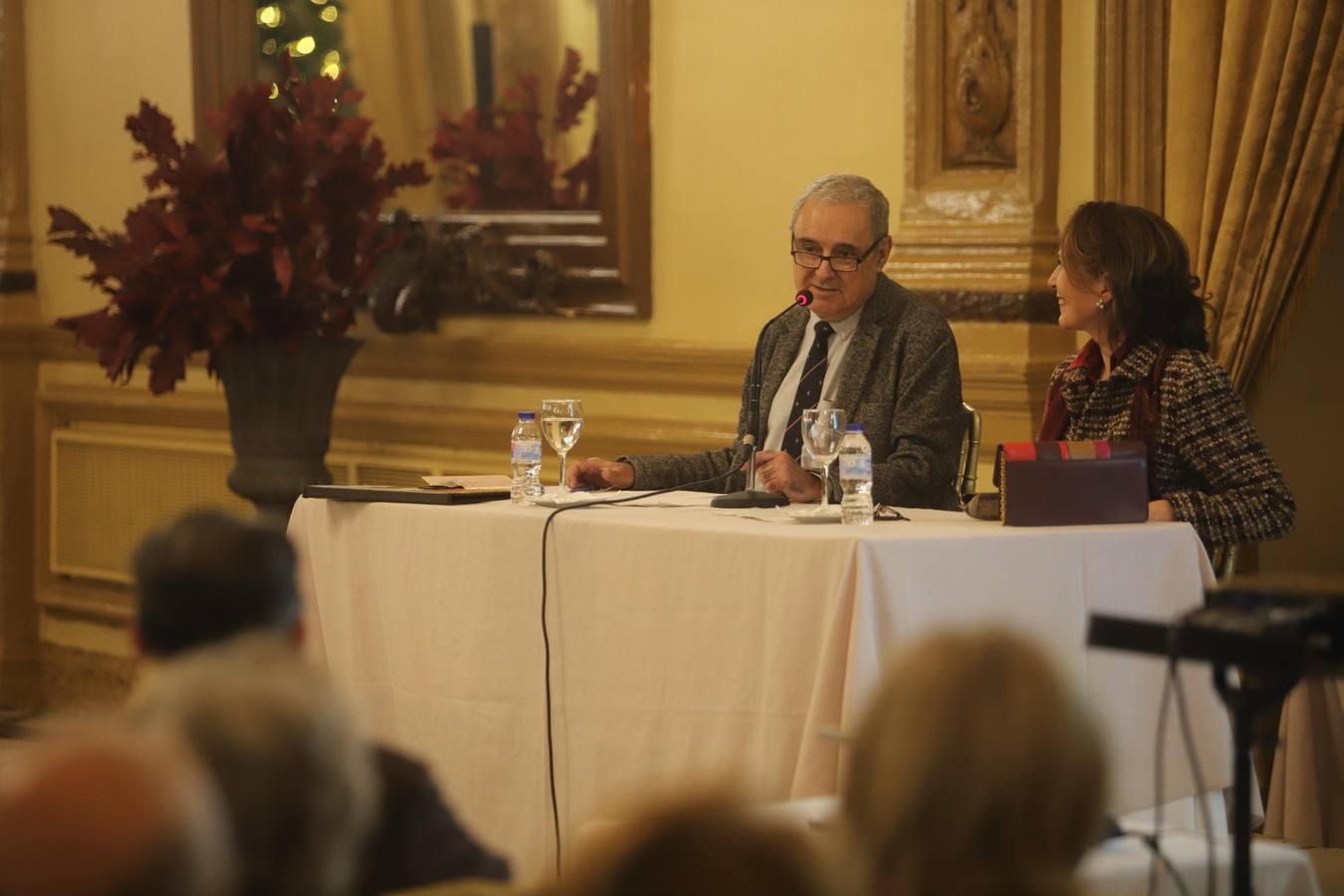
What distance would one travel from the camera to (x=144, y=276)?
5.21 m

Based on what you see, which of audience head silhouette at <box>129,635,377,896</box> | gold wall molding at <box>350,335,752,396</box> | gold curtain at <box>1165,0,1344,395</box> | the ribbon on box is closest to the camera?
audience head silhouette at <box>129,635,377,896</box>

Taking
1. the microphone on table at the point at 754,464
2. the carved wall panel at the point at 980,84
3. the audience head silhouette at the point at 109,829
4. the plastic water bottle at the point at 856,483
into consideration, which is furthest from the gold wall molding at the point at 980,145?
the audience head silhouette at the point at 109,829

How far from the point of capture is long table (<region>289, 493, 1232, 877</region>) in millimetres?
3053

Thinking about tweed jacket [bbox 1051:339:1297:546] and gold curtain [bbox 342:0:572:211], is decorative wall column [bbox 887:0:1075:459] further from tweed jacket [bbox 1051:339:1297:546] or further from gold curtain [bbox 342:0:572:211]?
gold curtain [bbox 342:0:572:211]

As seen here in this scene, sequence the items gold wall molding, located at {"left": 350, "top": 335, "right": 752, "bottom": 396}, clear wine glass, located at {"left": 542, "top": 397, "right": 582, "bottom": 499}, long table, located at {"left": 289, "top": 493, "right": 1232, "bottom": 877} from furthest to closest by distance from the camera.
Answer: gold wall molding, located at {"left": 350, "top": 335, "right": 752, "bottom": 396}
clear wine glass, located at {"left": 542, "top": 397, "right": 582, "bottom": 499}
long table, located at {"left": 289, "top": 493, "right": 1232, "bottom": 877}

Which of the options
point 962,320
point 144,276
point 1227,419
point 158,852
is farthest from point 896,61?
point 158,852

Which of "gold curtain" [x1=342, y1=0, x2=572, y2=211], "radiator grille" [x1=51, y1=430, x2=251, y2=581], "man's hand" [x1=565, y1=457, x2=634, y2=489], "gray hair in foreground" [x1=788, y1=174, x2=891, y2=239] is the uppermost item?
"gold curtain" [x1=342, y1=0, x2=572, y2=211]

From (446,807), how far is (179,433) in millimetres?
5014

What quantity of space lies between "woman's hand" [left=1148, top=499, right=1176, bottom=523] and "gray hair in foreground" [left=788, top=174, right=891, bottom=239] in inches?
33.6

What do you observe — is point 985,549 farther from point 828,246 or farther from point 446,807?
point 446,807

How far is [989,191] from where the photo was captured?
4.73 metres

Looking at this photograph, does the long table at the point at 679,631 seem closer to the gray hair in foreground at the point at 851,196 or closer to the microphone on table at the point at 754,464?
the microphone on table at the point at 754,464

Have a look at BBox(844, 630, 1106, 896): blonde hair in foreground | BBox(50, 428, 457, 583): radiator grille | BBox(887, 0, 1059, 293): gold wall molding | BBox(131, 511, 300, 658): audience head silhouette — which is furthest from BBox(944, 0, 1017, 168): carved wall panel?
BBox(844, 630, 1106, 896): blonde hair in foreground

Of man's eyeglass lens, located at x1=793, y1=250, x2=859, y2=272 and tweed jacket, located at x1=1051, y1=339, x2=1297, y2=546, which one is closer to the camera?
tweed jacket, located at x1=1051, y1=339, x2=1297, y2=546
